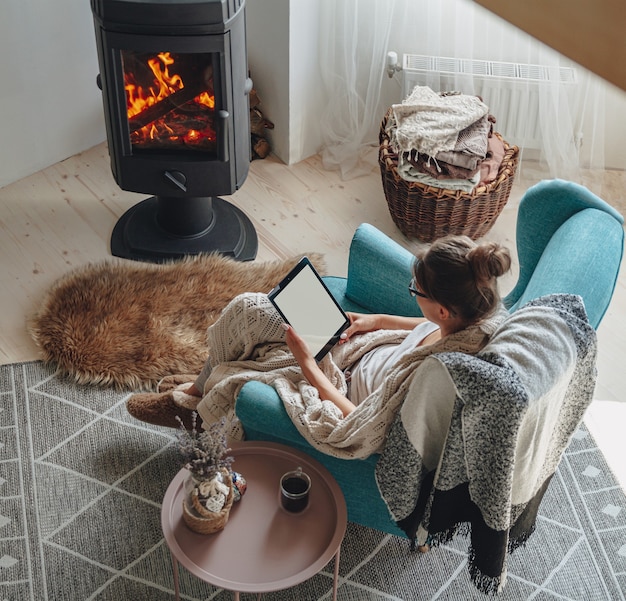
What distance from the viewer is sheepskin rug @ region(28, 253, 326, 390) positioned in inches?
106

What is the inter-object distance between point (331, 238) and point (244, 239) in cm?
38

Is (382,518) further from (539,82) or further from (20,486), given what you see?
(539,82)

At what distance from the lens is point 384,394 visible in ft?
5.63

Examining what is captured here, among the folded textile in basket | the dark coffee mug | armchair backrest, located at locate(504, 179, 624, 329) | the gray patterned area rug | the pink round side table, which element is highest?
armchair backrest, located at locate(504, 179, 624, 329)

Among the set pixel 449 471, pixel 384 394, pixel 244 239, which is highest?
pixel 384 394

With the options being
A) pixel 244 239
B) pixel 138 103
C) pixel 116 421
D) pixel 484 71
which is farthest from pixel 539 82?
pixel 116 421

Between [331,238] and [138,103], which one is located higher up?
[138,103]

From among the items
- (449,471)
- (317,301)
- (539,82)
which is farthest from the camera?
(539,82)

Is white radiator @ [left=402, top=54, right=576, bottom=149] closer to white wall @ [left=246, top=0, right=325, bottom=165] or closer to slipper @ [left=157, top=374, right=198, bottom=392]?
white wall @ [left=246, top=0, right=325, bottom=165]

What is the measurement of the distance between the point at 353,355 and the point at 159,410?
68cm

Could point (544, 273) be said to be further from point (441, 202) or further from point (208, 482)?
point (441, 202)

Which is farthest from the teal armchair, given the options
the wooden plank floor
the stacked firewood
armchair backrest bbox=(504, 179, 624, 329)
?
the stacked firewood

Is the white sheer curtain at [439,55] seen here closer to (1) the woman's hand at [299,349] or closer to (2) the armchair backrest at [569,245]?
(2) the armchair backrest at [569,245]

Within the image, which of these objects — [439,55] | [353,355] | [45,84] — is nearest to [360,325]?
[353,355]
